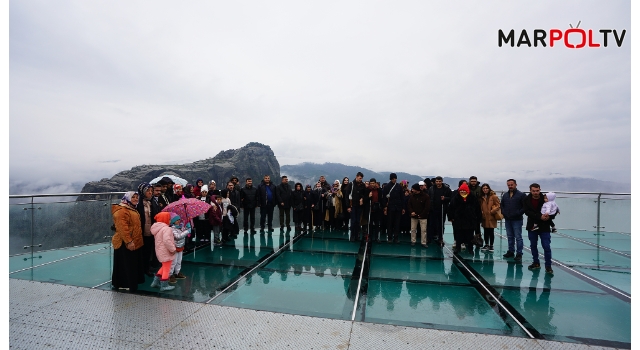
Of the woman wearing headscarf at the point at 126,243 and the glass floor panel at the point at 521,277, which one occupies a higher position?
the woman wearing headscarf at the point at 126,243

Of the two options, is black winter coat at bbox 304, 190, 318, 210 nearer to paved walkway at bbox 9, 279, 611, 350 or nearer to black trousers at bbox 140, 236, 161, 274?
black trousers at bbox 140, 236, 161, 274

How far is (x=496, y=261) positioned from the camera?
23.4 feet

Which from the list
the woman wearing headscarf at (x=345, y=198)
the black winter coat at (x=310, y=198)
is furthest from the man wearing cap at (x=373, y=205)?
the black winter coat at (x=310, y=198)

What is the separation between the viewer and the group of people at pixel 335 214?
5199 mm

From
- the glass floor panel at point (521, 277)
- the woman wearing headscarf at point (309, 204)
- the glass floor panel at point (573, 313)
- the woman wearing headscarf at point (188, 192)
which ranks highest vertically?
the woman wearing headscarf at point (188, 192)

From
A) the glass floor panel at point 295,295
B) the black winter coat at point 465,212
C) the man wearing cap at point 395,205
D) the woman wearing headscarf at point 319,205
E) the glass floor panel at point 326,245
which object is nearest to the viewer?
the glass floor panel at point 295,295

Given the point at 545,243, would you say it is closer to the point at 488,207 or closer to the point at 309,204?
the point at 488,207

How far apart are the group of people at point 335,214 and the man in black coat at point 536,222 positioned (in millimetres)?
17

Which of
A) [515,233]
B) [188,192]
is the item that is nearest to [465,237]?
[515,233]

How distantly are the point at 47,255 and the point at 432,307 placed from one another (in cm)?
831

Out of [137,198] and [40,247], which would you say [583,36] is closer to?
[137,198]

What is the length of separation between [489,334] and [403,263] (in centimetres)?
310

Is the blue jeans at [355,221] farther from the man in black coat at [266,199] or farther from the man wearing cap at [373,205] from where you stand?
the man in black coat at [266,199]

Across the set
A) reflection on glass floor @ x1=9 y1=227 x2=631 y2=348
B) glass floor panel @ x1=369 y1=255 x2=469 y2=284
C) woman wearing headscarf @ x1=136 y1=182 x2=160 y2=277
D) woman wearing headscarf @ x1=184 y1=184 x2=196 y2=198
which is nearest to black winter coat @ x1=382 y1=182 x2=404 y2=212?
reflection on glass floor @ x1=9 y1=227 x2=631 y2=348
